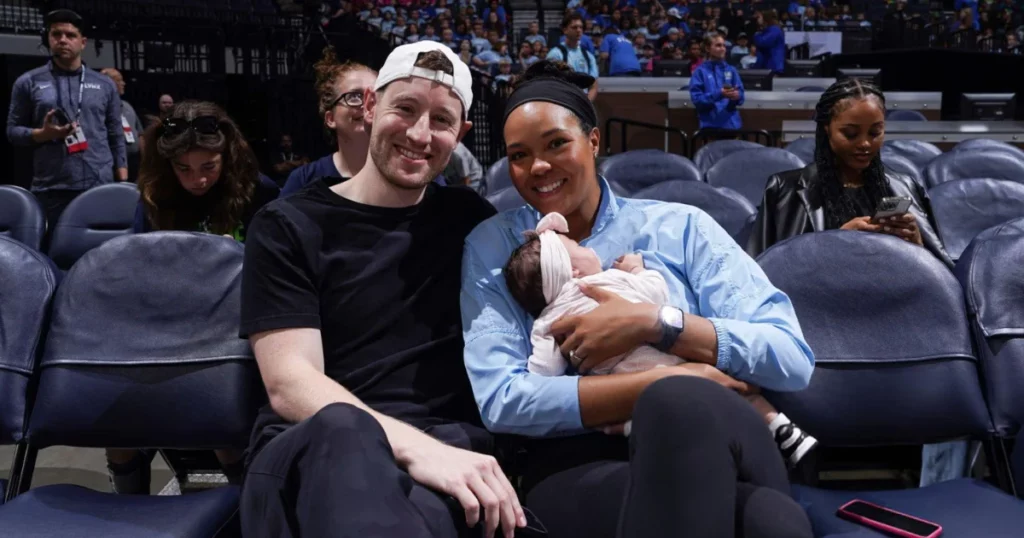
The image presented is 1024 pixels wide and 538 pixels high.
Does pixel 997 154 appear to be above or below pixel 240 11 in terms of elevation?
below

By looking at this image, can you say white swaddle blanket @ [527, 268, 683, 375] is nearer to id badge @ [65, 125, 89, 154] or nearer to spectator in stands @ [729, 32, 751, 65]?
id badge @ [65, 125, 89, 154]

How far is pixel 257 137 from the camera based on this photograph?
8.91 m

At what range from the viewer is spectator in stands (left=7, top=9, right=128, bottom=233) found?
536 cm

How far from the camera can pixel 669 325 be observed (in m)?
1.82

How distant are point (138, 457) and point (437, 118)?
4.42ft

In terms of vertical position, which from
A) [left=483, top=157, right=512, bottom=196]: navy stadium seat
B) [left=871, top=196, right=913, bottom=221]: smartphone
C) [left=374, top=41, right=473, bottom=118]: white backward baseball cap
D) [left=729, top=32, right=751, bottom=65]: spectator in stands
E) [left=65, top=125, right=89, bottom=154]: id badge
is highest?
[left=729, top=32, right=751, bottom=65]: spectator in stands

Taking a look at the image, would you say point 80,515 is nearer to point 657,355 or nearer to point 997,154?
point 657,355

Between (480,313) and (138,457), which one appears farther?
(138,457)

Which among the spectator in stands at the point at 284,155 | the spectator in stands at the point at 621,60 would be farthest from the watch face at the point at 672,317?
the spectator in stands at the point at 621,60

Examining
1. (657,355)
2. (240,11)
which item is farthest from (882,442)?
(240,11)

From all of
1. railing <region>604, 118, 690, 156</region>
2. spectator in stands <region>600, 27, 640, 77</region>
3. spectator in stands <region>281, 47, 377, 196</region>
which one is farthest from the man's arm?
spectator in stands <region>600, 27, 640, 77</region>

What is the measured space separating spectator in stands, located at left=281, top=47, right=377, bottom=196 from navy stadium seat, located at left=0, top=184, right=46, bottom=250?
162 centimetres

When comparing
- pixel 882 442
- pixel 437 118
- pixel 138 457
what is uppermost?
pixel 437 118

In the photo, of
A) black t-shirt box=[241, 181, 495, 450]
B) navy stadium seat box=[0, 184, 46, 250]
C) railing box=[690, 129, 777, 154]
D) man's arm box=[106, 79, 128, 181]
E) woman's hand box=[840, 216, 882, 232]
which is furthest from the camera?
railing box=[690, 129, 777, 154]
